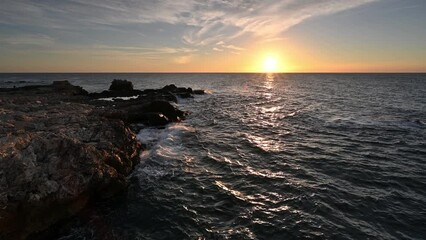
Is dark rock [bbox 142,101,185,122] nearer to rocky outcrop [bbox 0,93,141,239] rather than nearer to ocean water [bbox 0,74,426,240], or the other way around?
ocean water [bbox 0,74,426,240]

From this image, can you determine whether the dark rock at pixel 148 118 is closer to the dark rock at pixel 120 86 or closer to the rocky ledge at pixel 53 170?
the rocky ledge at pixel 53 170

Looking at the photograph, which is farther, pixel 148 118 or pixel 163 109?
pixel 163 109

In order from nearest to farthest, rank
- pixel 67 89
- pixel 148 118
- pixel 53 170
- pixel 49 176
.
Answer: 1. pixel 49 176
2. pixel 53 170
3. pixel 148 118
4. pixel 67 89

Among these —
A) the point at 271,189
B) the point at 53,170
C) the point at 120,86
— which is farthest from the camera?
the point at 120,86

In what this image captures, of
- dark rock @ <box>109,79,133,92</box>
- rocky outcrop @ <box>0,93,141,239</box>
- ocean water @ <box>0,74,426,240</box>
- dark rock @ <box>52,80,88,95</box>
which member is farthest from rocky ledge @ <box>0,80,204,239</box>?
dark rock @ <box>109,79,133,92</box>

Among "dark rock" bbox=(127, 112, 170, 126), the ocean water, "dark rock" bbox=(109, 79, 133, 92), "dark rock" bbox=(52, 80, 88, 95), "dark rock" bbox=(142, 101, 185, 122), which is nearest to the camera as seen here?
the ocean water

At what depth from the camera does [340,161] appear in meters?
19.7

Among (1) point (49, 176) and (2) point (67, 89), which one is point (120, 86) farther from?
(1) point (49, 176)

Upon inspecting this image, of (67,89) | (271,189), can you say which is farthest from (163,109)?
(67,89)

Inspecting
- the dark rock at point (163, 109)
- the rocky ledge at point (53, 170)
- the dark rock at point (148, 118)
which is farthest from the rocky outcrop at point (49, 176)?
the dark rock at point (163, 109)

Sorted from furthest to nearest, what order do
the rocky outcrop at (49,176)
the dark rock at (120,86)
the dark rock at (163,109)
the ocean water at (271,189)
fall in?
the dark rock at (120,86), the dark rock at (163,109), the ocean water at (271,189), the rocky outcrop at (49,176)

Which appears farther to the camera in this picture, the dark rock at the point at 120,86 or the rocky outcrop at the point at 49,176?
the dark rock at the point at 120,86

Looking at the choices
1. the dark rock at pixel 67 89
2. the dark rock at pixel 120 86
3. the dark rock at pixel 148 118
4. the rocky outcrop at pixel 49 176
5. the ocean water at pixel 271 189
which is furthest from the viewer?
the dark rock at pixel 120 86

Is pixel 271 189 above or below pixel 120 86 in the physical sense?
below
